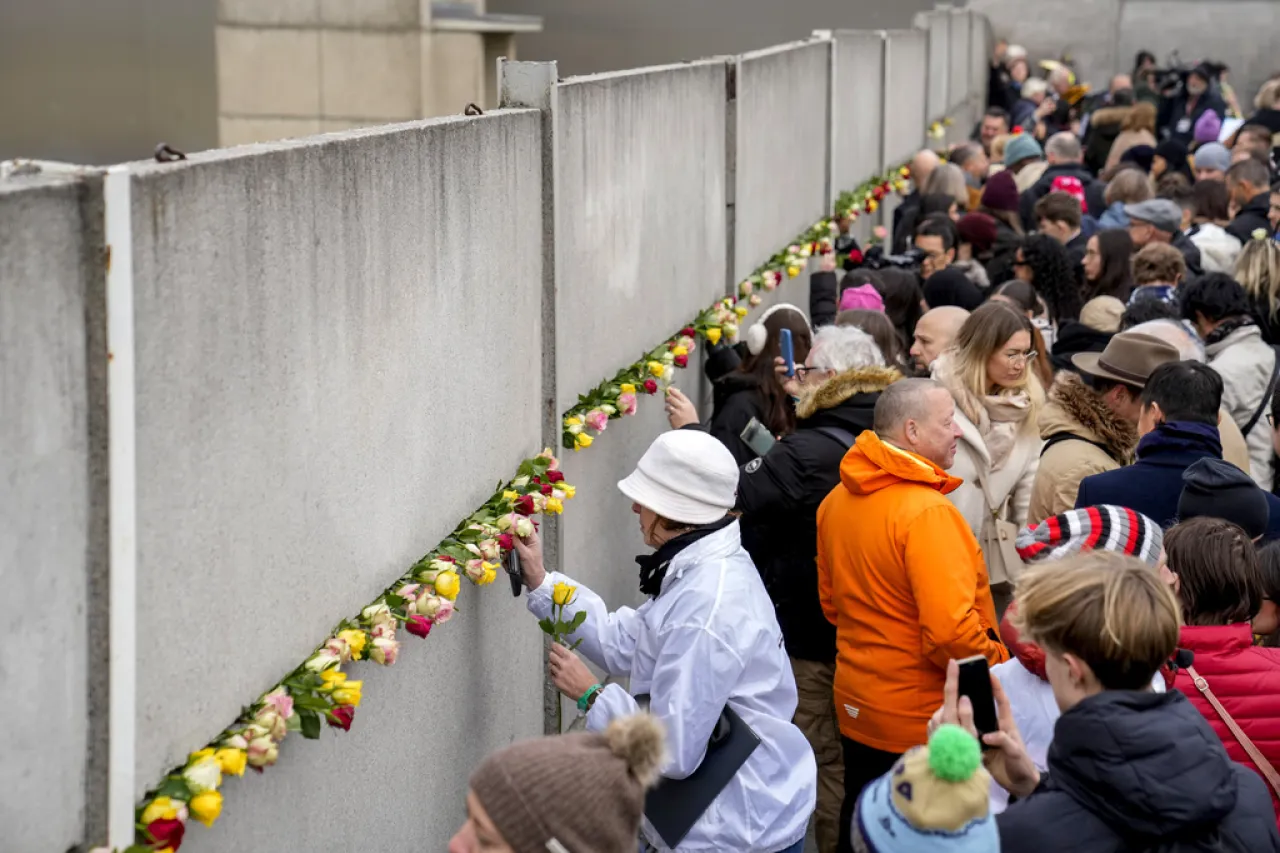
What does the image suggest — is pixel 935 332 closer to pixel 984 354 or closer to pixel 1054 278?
pixel 984 354

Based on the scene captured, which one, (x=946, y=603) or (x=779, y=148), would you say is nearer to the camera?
(x=946, y=603)

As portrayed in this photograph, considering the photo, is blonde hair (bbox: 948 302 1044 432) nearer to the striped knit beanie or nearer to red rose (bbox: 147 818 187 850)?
the striped knit beanie

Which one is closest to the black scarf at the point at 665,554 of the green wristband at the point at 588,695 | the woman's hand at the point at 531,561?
the green wristband at the point at 588,695

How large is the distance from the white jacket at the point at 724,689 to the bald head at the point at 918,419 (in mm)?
875

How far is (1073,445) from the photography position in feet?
18.9

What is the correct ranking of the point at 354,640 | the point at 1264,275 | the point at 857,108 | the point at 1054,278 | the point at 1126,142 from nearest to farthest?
the point at 354,640
the point at 1264,275
the point at 1054,278
the point at 857,108
the point at 1126,142

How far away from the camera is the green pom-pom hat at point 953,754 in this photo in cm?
248

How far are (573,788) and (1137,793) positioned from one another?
105 cm

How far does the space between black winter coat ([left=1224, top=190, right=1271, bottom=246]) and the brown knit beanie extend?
29.9ft

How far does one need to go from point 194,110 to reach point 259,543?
717 inches

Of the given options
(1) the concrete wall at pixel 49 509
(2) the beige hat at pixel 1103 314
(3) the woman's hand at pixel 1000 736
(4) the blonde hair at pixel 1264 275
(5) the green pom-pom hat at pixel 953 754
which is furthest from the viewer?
(4) the blonde hair at pixel 1264 275

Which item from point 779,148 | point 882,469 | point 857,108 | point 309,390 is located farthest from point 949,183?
point 309,390

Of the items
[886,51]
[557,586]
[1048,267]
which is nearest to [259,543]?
[557,586]

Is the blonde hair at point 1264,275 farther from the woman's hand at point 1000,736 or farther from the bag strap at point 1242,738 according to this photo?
the woman's hand at point 1000,736
